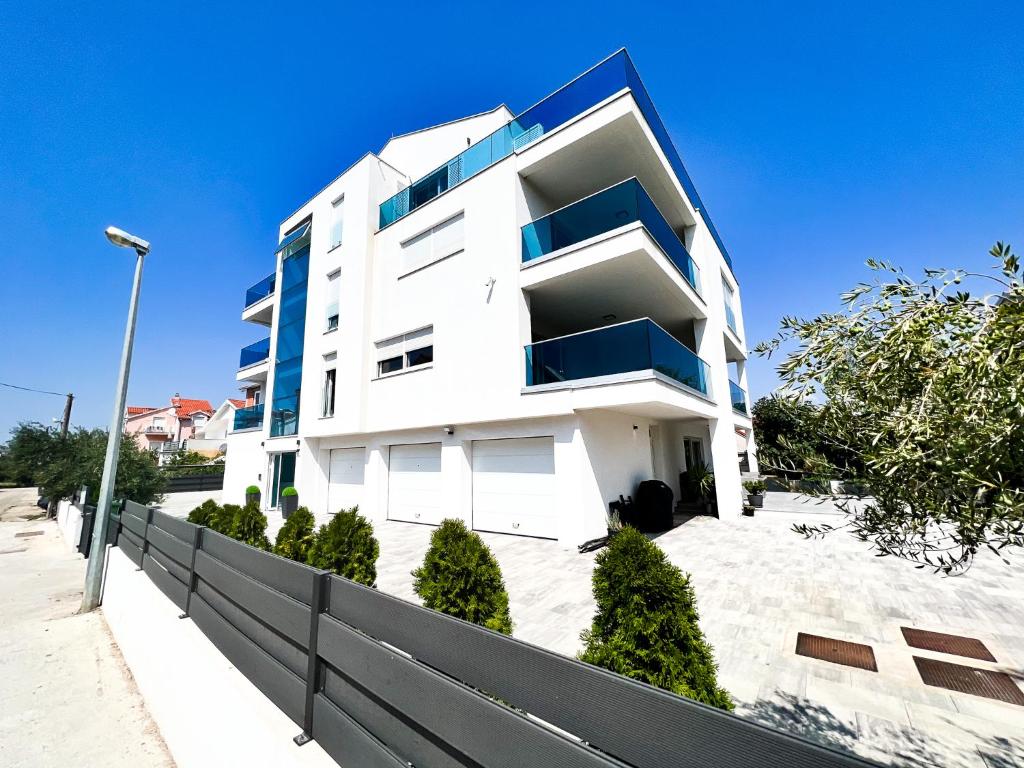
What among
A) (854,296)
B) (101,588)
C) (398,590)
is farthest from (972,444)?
(101,588)

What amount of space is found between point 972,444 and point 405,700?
10.1ft

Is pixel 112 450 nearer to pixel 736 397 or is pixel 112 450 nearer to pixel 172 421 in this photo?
pixel 736 397

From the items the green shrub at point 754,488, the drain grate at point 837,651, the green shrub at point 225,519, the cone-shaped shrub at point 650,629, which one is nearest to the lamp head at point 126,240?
the green shrub at point 225,519

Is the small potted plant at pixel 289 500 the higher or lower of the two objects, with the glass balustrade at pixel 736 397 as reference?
lower

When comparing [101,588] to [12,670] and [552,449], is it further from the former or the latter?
[552,449]

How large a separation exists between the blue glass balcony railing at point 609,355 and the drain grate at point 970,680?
17.7ft

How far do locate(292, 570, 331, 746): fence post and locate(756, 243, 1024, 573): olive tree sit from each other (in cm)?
351

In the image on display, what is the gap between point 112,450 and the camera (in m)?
7.49

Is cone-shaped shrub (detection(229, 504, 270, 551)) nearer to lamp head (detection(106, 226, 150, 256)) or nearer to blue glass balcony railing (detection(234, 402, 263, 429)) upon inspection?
lamp head (detection(106, 226, 150, 256))

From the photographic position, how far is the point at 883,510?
229cm

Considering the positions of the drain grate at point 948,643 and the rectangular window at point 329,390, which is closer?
the drain grate at point 948,643

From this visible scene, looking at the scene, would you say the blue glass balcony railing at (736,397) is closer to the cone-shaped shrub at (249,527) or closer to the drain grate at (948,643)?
the drain grate at (948,643)

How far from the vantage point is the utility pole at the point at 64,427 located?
19016mm

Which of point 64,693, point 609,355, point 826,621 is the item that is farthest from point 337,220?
point 826,621
